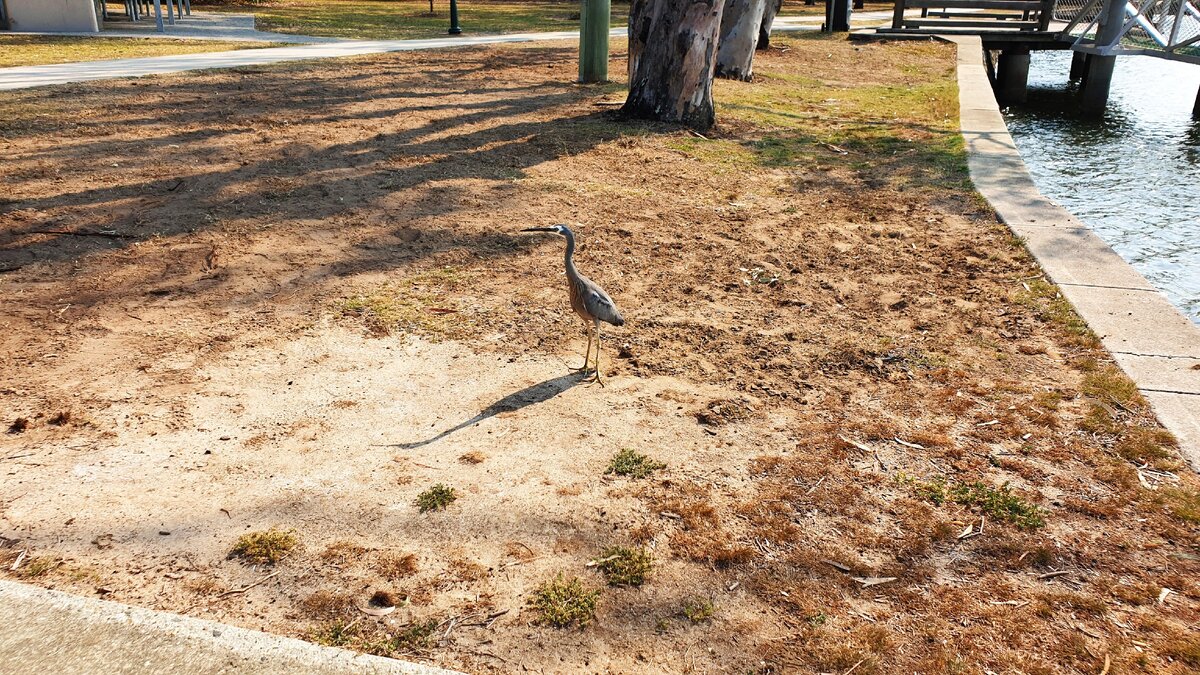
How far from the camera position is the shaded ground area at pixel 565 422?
9.77ft

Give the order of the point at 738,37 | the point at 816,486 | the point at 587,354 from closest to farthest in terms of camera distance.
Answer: the point at 816,486 < the point at 587,354 < the point at 738,37

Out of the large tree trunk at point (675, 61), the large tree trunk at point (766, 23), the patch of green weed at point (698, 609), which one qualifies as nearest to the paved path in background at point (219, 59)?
the large tree trunk at point (766, 23)

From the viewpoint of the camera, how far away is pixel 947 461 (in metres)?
3.91

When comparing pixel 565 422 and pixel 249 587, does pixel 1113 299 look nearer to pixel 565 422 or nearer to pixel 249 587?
pixel 565 422

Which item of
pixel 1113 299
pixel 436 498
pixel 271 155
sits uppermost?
pixel 271 155

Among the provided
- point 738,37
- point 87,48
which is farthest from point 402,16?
point 738,37

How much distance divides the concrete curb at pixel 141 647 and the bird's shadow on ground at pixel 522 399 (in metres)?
1.36

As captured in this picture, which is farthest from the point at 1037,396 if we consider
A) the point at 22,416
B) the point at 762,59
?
the point at 762,59

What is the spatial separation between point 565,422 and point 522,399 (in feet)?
1.09

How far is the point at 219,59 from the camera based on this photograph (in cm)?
1351

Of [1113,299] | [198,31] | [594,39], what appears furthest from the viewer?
[198,31]

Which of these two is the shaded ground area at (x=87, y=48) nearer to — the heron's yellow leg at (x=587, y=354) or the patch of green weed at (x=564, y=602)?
the heron's yellow leg at (x=587, y=354)

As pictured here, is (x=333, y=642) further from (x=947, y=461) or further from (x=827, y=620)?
(x=947, y=461)

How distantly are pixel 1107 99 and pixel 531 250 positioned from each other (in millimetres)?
15141
